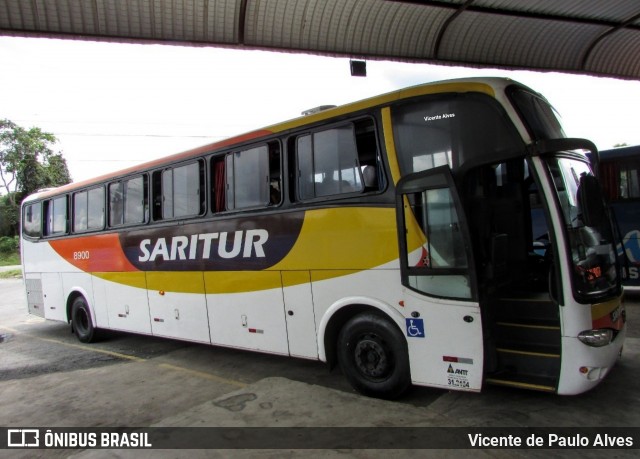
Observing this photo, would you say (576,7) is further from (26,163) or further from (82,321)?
(26,163)

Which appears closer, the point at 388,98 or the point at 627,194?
the point at 388,98

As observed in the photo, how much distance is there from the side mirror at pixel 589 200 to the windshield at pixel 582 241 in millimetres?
25

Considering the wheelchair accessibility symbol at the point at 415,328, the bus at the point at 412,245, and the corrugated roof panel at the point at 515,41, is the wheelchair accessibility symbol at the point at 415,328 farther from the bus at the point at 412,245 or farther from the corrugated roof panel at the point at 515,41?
the corrugated roof panel at the point at 515,41

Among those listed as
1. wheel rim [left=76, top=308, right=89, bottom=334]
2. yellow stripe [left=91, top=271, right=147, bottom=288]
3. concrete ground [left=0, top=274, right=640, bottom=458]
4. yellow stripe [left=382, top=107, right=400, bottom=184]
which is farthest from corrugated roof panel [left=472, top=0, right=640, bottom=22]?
wheel rim [left=76, top=308, right=89, bottom=334]

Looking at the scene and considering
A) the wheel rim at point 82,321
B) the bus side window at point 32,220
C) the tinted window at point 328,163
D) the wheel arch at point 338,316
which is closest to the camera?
the wheel arch at point 338,316

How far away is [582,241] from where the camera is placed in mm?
4027

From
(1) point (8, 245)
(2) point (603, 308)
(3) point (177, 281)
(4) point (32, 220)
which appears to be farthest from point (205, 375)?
(1) point (8, 245)

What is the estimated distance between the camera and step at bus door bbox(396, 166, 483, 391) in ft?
13.2

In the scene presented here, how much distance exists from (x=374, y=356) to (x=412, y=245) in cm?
137

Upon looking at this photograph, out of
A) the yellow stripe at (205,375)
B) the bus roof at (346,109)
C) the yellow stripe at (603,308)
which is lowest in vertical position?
the yellow stripe at (205,375)

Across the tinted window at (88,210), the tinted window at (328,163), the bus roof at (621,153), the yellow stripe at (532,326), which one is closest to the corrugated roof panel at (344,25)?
the tinted window at (328,163)

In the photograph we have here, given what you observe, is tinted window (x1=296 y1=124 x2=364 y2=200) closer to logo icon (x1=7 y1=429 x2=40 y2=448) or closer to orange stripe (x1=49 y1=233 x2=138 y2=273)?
logo icon (x1=7 y1=429 x2=40 y2=448)

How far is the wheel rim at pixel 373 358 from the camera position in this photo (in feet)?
15.4

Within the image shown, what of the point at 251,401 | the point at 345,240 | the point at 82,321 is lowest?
the point at 251,401
